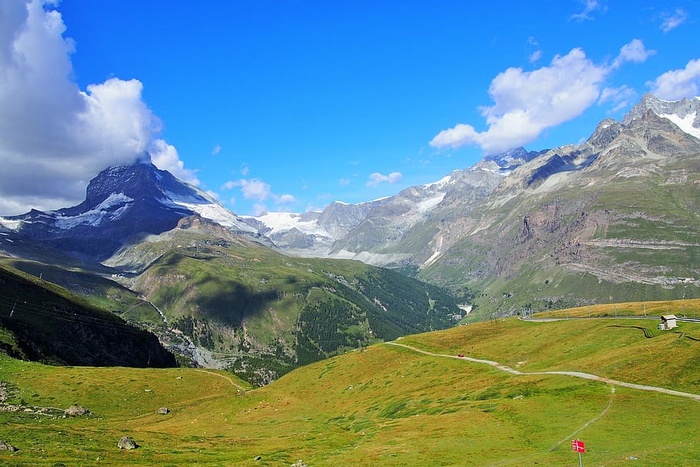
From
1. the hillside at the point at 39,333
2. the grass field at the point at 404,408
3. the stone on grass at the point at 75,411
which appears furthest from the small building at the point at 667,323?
the hillside at the point at 39,333

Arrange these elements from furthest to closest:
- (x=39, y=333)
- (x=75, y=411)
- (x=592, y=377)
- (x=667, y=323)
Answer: (x=39, y=333) < (x=667, y=323) < (x=75, y=411) < (x=592, y=377)

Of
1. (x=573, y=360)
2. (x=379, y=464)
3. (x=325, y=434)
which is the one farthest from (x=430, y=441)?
(x=573, y=360)

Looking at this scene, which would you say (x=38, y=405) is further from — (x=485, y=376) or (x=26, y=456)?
(x=485, y=376)

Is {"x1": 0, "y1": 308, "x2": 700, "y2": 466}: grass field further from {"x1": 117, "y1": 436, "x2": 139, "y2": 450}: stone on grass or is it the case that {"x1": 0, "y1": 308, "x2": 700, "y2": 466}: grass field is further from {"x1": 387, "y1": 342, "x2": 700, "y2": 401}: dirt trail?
{"x1": 387, "y1": 342, "x2": 700, "y2": 401}: dirt trail

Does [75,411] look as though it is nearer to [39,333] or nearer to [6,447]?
[6,447]

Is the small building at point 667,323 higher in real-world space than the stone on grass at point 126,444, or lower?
higher

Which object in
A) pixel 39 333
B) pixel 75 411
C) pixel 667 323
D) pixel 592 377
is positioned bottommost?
pixel 75 411

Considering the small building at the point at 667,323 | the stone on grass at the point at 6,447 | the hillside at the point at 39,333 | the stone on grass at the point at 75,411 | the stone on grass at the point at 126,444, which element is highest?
the hillside at the point at 39,333

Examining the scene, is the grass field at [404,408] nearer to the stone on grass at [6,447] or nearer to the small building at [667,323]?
the stone on grass at [6,447]

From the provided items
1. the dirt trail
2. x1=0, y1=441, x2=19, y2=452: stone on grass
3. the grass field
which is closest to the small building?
the grass field

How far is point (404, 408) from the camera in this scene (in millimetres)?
88938

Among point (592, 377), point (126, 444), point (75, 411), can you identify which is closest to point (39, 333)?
point (75, 411)

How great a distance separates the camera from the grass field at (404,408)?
52.5 m

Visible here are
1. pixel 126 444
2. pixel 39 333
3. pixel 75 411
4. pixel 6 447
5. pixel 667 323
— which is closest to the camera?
pixel 6 447
